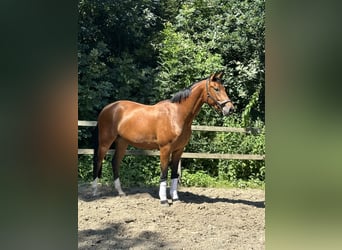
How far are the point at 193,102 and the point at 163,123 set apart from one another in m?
0.43

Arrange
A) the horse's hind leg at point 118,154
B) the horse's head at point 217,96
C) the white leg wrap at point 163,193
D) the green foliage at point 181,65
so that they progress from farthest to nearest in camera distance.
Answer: the green foliage at point 181,65 → the horse's hind leg at point 118,154 → the horse's head at point 217,96 → the white leg wrap at point 163,193

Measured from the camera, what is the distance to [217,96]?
476 centimetres

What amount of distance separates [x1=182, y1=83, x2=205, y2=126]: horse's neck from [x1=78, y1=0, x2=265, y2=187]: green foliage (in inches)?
61.0

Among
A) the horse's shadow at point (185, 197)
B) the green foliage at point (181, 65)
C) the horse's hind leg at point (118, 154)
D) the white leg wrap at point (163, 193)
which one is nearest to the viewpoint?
the white leg wrap at point (163, 193)

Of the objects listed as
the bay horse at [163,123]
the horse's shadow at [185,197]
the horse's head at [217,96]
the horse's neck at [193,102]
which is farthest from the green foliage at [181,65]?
the horse's head at [217,96]

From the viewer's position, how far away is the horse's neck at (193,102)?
4824 millimetres

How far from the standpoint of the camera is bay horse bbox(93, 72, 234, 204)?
188 inches

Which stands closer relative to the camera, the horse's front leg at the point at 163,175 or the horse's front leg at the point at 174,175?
the horse's front leg at the point at 163,175

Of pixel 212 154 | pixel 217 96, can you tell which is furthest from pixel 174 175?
pixel 212 154

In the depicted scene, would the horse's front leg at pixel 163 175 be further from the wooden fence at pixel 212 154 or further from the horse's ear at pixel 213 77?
the wooden fence at pixel 212 154

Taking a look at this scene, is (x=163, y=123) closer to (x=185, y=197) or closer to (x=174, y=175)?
(x=174, y=175)

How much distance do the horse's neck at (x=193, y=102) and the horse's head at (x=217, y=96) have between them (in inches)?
4.0
